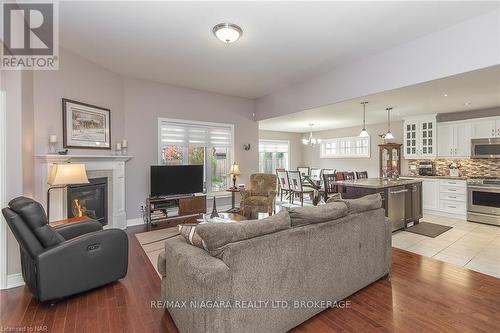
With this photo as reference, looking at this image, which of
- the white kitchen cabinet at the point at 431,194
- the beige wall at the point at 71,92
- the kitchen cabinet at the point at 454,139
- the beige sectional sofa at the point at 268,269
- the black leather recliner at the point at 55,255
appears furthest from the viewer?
the white kitchen cabinet at the point at 431,194

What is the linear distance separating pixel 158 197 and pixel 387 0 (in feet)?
15.2

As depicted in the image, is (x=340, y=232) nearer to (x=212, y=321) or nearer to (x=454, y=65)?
(x=212, y=321)

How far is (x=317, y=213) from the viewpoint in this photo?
2.07m

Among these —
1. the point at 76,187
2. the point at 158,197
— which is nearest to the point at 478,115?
the point at 158,197

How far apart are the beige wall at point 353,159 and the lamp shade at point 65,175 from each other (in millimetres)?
7960

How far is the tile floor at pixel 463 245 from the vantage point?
10.4 ft

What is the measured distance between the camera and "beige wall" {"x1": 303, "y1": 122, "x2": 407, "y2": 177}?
754cm

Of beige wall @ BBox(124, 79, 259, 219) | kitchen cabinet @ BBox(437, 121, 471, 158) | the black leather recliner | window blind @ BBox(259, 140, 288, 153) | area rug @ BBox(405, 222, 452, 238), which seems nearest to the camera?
the black leather recliner

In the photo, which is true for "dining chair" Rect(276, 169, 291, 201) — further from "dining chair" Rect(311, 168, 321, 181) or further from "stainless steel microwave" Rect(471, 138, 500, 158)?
"stainless steel microwave" Rect(471, 138, 500, 158)

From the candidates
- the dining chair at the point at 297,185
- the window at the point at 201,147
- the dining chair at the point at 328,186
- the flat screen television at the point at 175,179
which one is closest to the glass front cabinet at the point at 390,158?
the dining chair at the point at 328,186

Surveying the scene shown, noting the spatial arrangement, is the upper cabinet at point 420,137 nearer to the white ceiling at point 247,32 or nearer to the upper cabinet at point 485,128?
the upper cabinet at point 485,128

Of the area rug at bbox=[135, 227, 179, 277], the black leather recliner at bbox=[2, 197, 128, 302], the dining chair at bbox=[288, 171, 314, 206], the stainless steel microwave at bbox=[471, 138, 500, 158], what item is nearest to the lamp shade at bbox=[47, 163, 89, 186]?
the black leather recliner at bbox=[2, 197, 128, 302]

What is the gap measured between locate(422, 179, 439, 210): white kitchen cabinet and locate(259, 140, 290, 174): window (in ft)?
16.9

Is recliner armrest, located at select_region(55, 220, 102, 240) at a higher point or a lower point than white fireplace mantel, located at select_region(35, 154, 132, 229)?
lower
